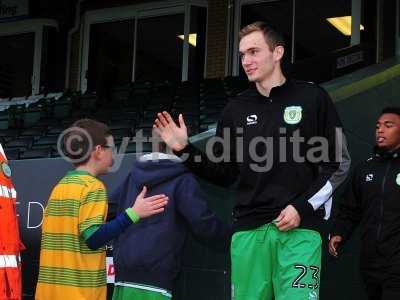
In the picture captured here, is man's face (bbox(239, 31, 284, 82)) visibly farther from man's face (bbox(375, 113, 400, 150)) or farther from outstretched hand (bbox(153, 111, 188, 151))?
man's face (bbox(375, 113, 400, 150))

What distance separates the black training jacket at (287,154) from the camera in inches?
126

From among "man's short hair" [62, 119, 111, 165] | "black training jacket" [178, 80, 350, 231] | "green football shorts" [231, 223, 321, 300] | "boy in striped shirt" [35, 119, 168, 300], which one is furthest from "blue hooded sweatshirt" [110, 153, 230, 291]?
"green football shorts" [231, 223, 321, 300]

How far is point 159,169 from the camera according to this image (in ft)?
12.8

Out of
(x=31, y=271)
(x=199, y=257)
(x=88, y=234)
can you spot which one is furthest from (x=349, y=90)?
(x=31, y=271)

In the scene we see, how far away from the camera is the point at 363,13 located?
41.3 feet

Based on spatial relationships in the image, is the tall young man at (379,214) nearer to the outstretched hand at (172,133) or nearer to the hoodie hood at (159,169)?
the hoodie hood at (159,169)

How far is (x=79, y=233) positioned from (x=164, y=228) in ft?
1.57

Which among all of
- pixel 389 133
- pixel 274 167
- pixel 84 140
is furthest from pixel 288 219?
pixel 389 133

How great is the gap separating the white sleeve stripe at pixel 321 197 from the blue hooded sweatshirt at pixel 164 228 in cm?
87

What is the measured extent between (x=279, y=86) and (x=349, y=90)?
2014 mm

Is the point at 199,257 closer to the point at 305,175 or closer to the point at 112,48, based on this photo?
the point at 305,175

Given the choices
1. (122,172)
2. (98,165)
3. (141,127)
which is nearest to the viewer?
(98,165)

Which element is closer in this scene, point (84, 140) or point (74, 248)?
point (74, 248)

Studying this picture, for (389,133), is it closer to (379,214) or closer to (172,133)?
(379,214)
